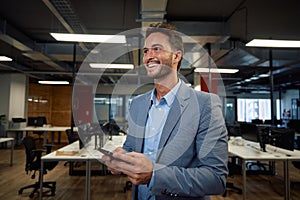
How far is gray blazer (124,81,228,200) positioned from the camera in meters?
0.67

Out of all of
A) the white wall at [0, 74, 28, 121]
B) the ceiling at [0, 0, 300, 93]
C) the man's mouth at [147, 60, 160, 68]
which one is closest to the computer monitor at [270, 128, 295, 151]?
the ceiling at [0, 0, 300, 93]

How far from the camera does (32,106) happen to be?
34.8 ft

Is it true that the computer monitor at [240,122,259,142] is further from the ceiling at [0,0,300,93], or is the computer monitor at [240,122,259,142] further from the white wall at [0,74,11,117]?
the white wall at [0,74,11,117]

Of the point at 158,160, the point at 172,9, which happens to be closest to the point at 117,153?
the point at 158,160

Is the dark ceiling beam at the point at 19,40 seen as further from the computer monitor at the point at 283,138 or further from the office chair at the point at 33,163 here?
the computer monitor at the point at 283,138

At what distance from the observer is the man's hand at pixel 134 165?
611 millimetres

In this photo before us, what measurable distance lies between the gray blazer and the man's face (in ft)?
0.37

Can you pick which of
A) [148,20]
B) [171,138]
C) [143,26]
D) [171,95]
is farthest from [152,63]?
[148,20]

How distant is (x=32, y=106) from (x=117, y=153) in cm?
1121

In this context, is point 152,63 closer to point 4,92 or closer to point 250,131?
point 250,131

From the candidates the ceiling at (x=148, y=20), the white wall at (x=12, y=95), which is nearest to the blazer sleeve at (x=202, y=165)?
the ceiling at (x=148, y=20)

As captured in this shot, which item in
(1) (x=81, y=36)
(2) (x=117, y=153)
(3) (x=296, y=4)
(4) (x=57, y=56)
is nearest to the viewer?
(2) (x=117, y=153)

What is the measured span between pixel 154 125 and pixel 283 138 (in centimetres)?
376

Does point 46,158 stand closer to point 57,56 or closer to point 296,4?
point 57,56
